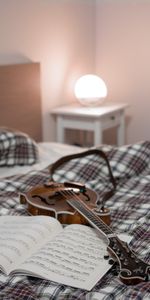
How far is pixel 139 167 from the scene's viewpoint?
74.7 inches

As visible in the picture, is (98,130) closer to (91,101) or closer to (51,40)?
(91,101)

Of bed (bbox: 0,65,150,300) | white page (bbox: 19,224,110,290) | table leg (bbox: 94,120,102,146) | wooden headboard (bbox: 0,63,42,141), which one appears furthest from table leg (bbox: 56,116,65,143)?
white page (bbox: 19,224,110,290)

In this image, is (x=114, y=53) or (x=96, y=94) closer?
(x=96, y=94)

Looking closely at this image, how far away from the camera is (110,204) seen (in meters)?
1.56

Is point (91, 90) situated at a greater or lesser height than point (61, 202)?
greater

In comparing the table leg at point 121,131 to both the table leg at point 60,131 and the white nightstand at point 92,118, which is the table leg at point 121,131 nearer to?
the white nightstand at point 92,118

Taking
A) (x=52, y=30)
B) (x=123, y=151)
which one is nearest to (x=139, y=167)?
(x=123, y=151)

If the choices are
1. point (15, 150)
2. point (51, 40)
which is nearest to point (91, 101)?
point (51, 40)

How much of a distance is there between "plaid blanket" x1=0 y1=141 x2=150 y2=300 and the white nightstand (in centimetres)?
77

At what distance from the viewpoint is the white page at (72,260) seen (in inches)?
40.8

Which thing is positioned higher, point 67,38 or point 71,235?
point 67,38

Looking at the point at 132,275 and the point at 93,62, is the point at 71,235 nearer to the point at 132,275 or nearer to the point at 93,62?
the point at 132,275

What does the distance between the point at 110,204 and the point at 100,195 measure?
0.30 ft

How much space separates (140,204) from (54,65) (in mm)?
1692
